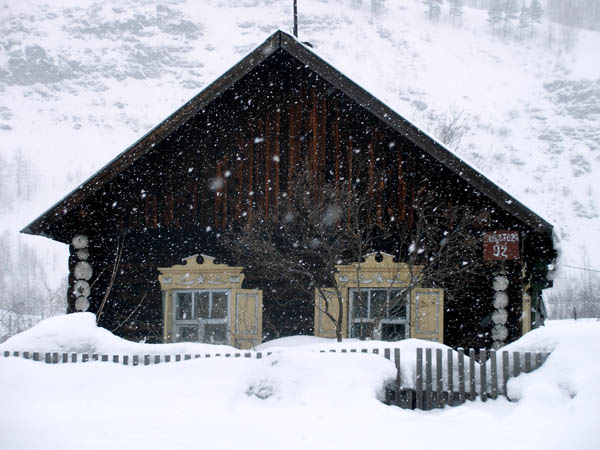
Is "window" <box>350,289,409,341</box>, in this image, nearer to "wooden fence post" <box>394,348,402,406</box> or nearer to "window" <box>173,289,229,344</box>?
"window" <box>173,289,229,344</box>

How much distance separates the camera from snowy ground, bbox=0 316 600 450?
5336mm

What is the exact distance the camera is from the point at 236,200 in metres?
10.5

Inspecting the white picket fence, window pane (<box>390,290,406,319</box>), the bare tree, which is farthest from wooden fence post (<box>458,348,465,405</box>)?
window pane (<box>390,290,406,319</box>)

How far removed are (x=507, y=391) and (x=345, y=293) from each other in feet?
12.5

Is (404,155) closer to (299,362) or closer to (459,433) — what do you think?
(299,362)

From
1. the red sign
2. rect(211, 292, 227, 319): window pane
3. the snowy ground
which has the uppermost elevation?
the red sign

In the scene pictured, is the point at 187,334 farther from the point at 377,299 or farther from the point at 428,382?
the point at 428,382

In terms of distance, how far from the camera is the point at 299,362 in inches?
267

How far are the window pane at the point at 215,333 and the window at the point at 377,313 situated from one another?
2.38m

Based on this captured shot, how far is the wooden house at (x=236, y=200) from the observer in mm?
10094

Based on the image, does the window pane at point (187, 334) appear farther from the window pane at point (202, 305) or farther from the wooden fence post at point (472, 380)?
the wooden fence post at point (472, 380)

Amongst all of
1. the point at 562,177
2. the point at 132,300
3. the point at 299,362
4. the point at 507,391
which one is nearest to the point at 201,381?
the point at 299,362

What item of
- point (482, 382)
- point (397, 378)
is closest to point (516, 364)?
point (482, 382)

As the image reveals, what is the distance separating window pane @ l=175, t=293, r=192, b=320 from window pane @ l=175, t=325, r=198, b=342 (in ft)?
0.68
